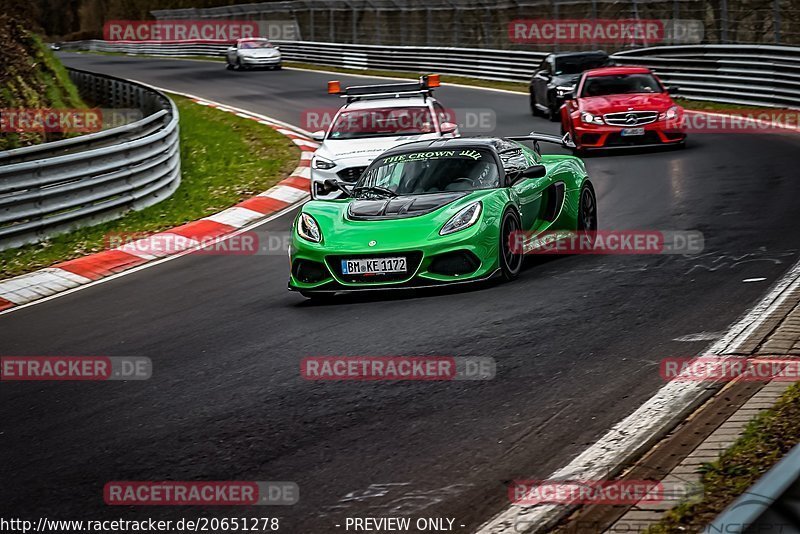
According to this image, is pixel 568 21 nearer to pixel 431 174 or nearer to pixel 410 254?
pixel 431 174

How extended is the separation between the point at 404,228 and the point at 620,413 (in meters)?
3.77

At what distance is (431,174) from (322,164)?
16.5 ft

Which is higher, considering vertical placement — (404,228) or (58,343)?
(404,228)

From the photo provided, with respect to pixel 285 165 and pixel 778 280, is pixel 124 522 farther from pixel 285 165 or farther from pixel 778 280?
pixel 285 165

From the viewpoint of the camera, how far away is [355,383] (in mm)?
7133

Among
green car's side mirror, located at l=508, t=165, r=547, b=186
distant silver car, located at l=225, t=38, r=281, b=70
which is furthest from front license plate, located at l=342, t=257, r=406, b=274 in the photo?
distant silver car, located at l=225, t=38, r=281, b=70

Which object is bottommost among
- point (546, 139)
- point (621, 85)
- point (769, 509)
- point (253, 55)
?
point (253, 55)

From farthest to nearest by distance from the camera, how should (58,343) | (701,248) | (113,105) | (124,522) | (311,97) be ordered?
(311,97)
(113,105)
(701,248)
(58,343)
(124,522)

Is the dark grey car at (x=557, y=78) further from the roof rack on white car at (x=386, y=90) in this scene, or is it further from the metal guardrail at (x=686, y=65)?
the roof rack on white car at (x=386, y=90)

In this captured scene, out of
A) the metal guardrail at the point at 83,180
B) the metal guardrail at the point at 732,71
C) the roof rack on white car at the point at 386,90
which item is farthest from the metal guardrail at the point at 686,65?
the metal guardrail at the point at 83,180

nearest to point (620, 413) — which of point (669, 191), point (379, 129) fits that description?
point (669, 191)

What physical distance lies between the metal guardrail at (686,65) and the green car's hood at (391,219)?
1549cm

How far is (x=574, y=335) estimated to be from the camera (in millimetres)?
7965

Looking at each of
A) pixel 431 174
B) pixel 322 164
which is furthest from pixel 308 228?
pixel 322 164
